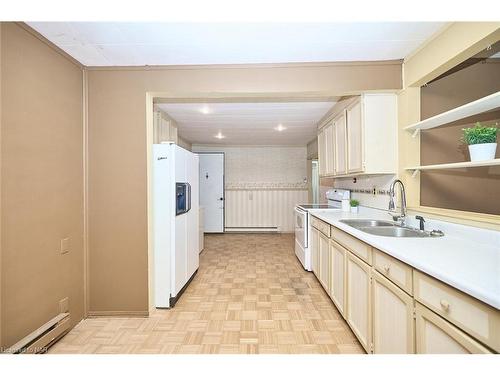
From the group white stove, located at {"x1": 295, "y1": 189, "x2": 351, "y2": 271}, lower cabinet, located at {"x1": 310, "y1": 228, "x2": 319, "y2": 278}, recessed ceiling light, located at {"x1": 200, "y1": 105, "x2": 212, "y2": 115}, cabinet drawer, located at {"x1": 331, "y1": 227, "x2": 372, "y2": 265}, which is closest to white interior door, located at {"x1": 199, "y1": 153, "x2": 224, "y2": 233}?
recessed ceiling light, located at {"x1": 200, "y1": 105, "x2": 212, "y2": 115}

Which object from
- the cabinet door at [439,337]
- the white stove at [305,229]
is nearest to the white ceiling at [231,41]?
the cabinet door at [439,337]

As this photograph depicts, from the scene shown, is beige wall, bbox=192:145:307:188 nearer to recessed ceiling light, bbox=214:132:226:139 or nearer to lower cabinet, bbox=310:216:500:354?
recessed ceiling light, bbox=214:132:226:139

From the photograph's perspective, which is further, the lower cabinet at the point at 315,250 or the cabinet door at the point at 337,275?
the lower cabinet at the point at 315,250

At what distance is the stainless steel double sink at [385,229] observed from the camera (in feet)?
6.40

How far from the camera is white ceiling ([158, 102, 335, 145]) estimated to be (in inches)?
134

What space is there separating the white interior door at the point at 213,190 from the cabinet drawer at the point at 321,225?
3.61m

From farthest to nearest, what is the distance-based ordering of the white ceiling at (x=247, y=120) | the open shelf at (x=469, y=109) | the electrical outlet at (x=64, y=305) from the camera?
1. the white ceiling at (x=247, y=120)
2. the electrical outlet at (x=64, y=305)
3. the open shelf at (x=469, y=109)

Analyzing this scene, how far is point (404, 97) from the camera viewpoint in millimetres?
2311

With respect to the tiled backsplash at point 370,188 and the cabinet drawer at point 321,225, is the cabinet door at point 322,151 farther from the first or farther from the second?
the cabinet drawer at point 321,225

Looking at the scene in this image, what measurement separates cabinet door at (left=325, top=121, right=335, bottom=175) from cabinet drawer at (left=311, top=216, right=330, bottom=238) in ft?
2.64

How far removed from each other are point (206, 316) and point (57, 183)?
1754 millimetres

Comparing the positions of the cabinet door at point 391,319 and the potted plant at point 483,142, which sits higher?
the potted plant at point 483,142
